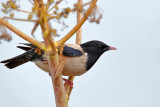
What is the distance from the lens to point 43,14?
203 cm

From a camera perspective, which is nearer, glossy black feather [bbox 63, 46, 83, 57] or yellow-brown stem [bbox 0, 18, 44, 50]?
yellow-brown stem [bbox 0, 18, 44, 50]

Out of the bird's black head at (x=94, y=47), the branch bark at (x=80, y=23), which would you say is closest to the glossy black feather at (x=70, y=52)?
the bird's black head at (x=94, y=47)

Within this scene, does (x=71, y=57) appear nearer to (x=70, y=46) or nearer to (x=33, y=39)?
(x=70, y=46)

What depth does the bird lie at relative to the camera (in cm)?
358

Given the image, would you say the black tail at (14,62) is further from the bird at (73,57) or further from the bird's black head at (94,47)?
the bird's black head at (94,47)

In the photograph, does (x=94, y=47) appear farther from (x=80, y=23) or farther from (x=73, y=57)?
(x=80, y=23)

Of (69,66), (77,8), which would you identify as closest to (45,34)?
(77,8)

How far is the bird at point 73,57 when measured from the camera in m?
3.58

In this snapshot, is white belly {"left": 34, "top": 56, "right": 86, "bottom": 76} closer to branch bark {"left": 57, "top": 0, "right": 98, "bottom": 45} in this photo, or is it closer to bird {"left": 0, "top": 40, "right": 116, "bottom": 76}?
bird {"left": 0, "top": 40, "right": 116, "bottom": 76}

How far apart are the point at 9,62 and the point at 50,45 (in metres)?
1.81

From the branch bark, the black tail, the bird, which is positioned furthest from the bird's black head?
the branch bark

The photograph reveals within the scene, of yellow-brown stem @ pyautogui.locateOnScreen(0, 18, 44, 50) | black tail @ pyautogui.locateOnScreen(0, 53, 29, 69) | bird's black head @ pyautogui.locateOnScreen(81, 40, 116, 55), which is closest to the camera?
yellow-brown stem @ pyautogui.locateOnScreen(0, 18, 44, 50)

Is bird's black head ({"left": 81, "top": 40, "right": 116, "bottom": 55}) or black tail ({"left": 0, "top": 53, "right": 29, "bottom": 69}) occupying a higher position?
bird's black head ({"left": 81, "top": 40, "right": 116, "bottom": 55})

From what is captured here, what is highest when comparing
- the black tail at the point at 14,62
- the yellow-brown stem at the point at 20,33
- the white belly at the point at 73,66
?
the yellow-brown stem at the point at 20,33
